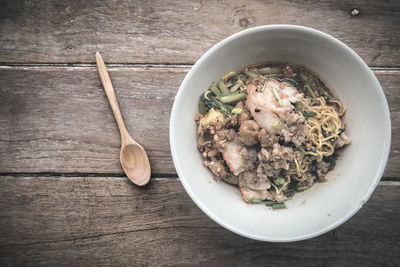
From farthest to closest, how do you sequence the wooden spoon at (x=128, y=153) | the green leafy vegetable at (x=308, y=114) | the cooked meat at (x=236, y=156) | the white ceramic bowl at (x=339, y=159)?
1. the wooden spoon at (x=128, y=153)
2. the green leafy vegetable at (x=308, y=114)
3. the cooked meat at (x=236, y=156)
4. the white ceramic bowl at (x=339, y=159)

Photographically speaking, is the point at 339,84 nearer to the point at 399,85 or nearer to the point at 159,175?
the point at 399,85

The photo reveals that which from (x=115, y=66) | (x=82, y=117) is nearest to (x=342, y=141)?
(x=115, y=66)

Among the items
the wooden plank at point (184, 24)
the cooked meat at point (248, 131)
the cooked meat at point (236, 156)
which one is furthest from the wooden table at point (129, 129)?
the cooked meat at point (248, 131)

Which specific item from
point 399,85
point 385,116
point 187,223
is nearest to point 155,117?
point 187,223

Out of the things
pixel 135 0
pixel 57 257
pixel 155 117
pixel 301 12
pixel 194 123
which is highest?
pixel 301 12

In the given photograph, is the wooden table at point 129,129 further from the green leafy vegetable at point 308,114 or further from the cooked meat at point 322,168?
the green leafy vegetable at point 308,114

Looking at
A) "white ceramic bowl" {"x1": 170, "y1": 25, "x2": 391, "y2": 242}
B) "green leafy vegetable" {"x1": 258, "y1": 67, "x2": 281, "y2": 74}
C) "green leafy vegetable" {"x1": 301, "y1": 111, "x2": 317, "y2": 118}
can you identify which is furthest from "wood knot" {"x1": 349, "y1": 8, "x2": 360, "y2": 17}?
"green leafy vegetable" {"x1": 301, "y1": 111, "x2": 317, "y2": 118}
